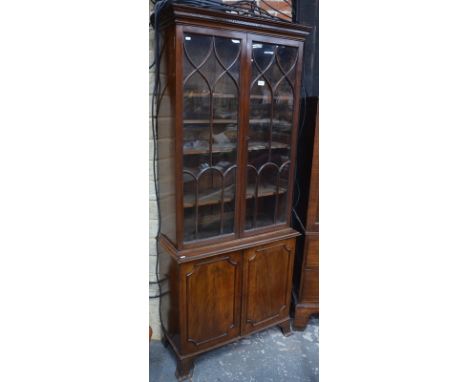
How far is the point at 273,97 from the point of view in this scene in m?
1.58

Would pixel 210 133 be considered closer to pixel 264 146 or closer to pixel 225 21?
pixel 264 146

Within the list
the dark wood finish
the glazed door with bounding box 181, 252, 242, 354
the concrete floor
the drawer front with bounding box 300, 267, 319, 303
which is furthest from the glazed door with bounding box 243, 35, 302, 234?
the concrete floor

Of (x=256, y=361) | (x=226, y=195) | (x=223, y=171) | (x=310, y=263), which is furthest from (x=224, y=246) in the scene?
(x=256, y=361)

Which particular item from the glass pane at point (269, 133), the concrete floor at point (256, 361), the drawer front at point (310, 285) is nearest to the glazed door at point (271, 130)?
the glass pane at point (269, 133)

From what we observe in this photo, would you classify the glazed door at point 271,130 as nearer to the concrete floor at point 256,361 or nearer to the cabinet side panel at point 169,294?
the cabinet side panel at point 169,294

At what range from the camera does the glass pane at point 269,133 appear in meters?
1.53

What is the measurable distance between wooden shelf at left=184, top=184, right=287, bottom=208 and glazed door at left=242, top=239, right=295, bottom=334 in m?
0.28

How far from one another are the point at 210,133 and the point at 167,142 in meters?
0.20

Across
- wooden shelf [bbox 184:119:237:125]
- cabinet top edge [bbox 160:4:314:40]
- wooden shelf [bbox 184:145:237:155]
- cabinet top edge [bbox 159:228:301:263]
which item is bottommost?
cabinet top edge [bbox 159:228:301:263]

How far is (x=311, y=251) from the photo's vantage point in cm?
184

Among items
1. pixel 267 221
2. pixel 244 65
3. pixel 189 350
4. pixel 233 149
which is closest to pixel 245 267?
pixel 267 221

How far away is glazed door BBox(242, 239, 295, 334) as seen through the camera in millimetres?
1714

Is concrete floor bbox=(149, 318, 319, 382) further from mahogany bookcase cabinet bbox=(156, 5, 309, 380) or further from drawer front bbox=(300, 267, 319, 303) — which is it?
drawer front bbox=(300, 267, 319, 303)

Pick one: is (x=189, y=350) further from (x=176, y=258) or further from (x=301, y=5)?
(x=301, y=5)
